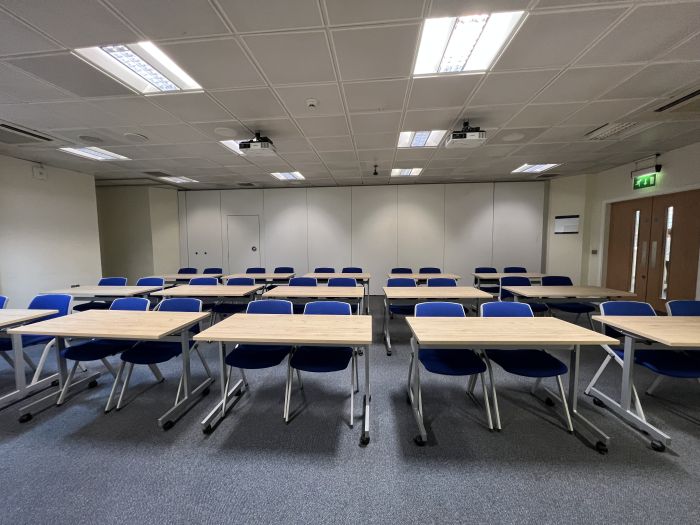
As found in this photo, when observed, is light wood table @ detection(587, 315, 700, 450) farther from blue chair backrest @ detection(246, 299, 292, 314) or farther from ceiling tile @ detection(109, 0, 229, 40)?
ceiling tile @ detection(109, 0, 229, 40)

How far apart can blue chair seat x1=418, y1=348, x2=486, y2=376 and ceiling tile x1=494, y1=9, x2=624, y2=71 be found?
7.87 ft

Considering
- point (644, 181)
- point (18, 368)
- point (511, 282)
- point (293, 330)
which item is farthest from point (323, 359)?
point (644, 181)

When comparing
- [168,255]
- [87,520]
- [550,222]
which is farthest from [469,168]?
[168,255]

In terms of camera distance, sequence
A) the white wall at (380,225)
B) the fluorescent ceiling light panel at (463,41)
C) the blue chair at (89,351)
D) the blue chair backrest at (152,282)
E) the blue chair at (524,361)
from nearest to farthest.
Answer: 1. the fluorescent ceiling light panel at (463,41)
2. the blue chair at (524,361)
3. the blue chair at (89,351)
4. the blue chair backrest at (152,282)
5. the white wall at (380,225)

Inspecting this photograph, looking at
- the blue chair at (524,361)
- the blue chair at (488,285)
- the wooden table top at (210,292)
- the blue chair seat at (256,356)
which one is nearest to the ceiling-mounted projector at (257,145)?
the wooden table top at (210,292)

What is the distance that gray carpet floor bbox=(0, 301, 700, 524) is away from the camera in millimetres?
1499

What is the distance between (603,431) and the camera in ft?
6.84

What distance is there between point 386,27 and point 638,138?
14.5ft

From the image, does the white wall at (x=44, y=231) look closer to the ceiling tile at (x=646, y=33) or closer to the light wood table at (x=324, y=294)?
the light wood table at (x=324, y=294)

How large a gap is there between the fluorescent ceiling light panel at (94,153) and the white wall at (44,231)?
3.54ft

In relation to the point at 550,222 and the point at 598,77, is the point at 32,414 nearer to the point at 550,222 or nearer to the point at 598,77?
the point at 598,77

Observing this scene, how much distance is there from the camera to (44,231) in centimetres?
478

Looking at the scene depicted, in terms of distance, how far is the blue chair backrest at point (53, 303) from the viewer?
3.12 metres

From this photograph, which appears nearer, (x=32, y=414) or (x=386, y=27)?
(x=386, y=27)
